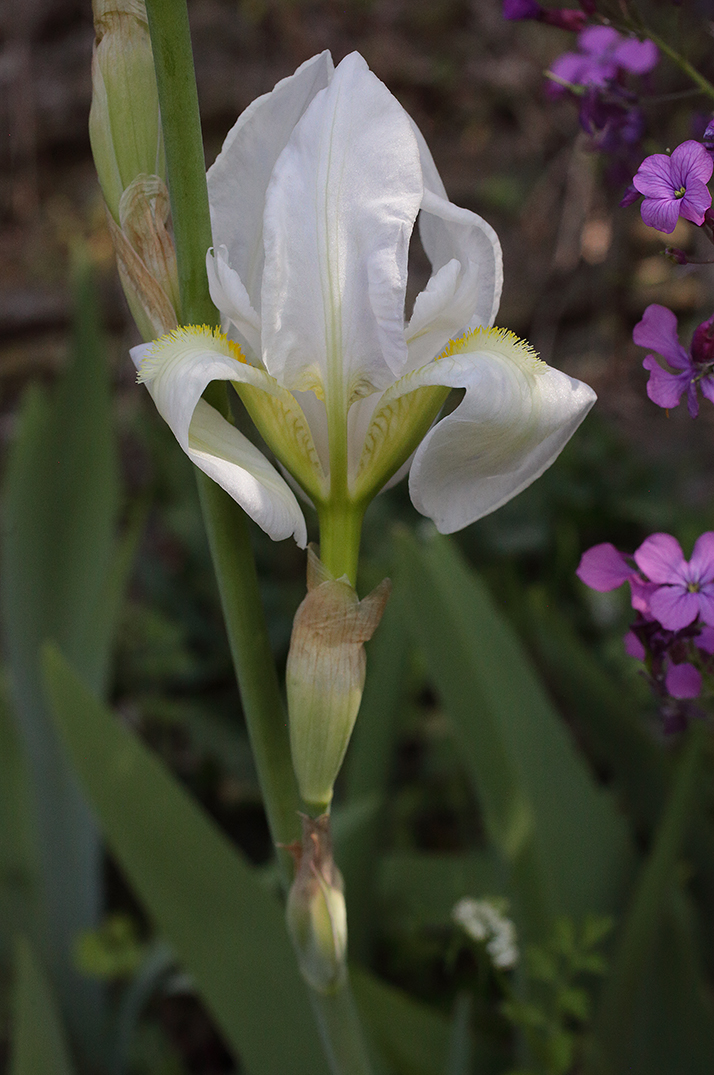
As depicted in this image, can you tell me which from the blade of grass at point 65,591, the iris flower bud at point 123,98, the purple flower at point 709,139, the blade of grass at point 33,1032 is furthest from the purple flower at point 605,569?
the blade of grass at point 65,591

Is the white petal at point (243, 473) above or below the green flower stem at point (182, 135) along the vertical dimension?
below

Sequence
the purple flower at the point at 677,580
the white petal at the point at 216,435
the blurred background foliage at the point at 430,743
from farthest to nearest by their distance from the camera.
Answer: the blurred background foliage at the point at 430,743 < the purple flower at the point at 677,580 < the white petal at the point at 216,435

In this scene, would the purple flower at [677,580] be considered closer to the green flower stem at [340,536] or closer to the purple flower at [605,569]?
the purple flower at [605,569]

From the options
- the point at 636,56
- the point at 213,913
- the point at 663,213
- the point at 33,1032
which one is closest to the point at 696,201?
the point at 663,213

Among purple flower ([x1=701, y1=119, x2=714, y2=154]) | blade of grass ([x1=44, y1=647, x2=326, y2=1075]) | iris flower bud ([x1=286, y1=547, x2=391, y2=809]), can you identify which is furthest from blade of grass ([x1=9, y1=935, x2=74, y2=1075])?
purple flower ([x1=701, y1=119, x2=714, y2=154])

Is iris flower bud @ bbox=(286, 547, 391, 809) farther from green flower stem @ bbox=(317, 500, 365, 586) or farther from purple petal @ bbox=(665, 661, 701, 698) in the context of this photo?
purple petal @ bbox=(665, 661, 701, 698)

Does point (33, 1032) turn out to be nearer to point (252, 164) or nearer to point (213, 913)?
point (213, 913)
